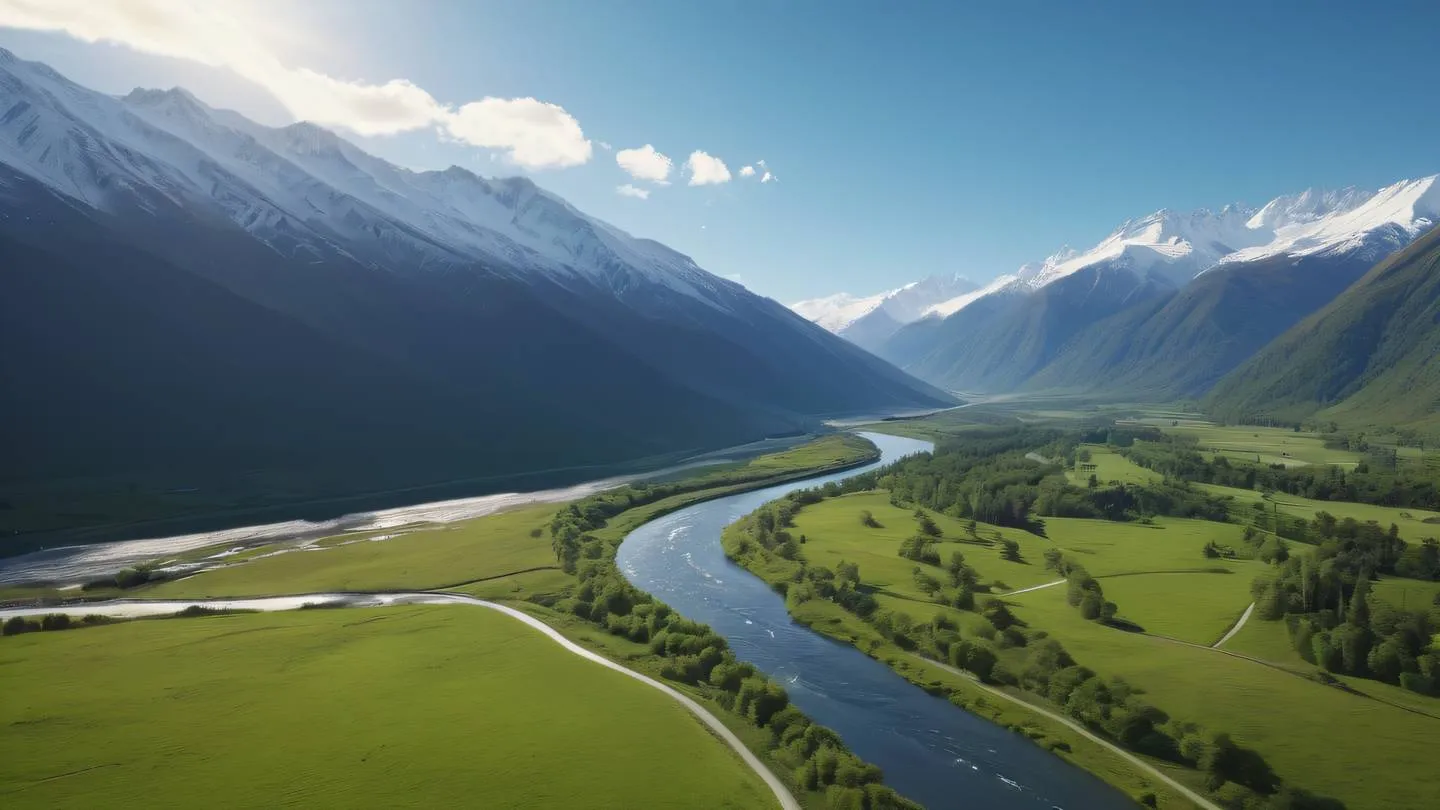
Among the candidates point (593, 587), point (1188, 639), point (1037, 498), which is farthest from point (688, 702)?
point (1037, 498)

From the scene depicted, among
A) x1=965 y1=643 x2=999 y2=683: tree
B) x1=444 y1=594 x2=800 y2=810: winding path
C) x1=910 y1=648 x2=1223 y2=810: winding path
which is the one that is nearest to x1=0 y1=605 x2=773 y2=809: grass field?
x1=444 y1=594 x2=800 y2=810: winding path

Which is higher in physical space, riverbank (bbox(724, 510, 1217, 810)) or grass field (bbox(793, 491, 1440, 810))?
grass field (bbox(793, 491, 1440, 810))

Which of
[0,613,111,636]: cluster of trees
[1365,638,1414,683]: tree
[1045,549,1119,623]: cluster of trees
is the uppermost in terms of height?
[1365,638,1414,683]: tree

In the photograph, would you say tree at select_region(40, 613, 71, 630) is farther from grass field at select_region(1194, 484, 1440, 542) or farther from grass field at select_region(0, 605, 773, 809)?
grass field at select_region(1194, 484, 1440, 542)

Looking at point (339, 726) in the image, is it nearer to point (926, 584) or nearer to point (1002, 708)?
point (1002, 708)

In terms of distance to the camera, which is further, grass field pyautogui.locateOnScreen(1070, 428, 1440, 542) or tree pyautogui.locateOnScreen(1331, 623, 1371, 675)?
grass field pyautogui.locateOnScreen(1070, 428, 1440, 542)

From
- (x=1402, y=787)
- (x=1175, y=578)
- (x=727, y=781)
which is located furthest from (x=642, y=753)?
(x=1175, y=578)

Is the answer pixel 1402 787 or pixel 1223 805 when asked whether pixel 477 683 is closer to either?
pixel 1223 805

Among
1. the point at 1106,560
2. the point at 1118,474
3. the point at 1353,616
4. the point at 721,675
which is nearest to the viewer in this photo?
the point at 721,675
